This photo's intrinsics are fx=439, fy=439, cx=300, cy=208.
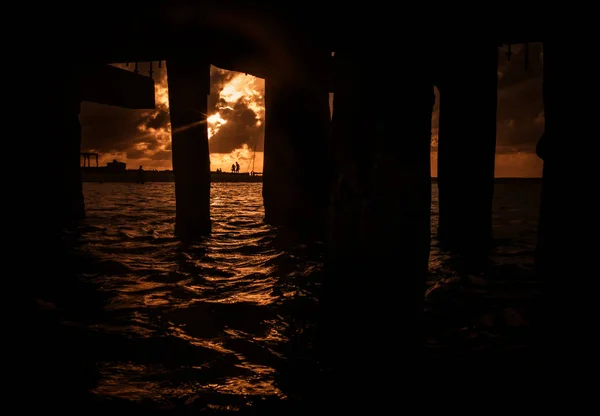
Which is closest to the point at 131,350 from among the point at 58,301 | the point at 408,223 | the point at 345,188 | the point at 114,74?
the point at 58,301

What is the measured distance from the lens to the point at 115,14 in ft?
17.9

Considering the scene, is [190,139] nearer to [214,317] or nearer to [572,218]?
[214,317]

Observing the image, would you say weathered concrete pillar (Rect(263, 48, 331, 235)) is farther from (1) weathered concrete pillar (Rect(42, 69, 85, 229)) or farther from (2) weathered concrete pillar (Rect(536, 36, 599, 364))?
(2) weathered concrete pillar (Rect(536, 36, 599, 364))

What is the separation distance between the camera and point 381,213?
110 inches

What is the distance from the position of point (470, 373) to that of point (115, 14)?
5.52 m

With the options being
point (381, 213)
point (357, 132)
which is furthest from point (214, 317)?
point (357, 132)

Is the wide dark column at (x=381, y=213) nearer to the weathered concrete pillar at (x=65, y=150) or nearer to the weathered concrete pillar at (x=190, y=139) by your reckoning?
the weathered concrete pillar at (x=190, y=139)

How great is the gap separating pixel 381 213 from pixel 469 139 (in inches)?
192

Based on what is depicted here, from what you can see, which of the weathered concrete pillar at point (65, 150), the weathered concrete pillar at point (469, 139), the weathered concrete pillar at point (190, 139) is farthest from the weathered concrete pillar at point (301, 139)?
the weathered concrete pillar at point (65, 150)

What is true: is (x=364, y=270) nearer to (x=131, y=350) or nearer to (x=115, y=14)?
(x=131, y=350)

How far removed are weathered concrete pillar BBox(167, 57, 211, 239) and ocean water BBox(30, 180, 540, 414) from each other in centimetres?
82

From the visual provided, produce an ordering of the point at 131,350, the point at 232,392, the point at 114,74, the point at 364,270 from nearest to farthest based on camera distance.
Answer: the point at 232,392 < the point at 364,270 < the point at 131,350 < the point at 114,74

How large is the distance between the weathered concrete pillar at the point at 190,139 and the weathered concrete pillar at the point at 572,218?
576 cm

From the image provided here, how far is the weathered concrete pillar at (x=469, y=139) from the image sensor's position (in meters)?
6.95
